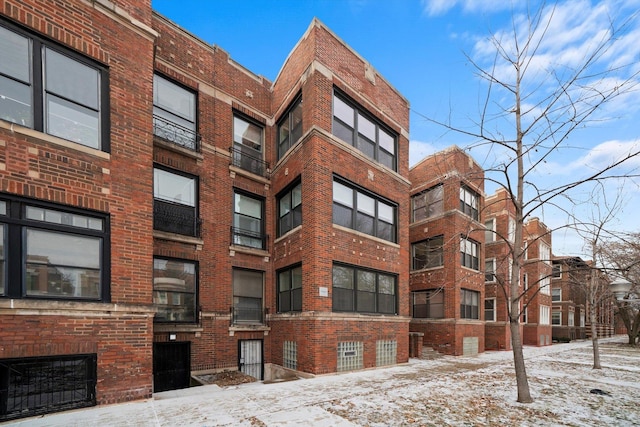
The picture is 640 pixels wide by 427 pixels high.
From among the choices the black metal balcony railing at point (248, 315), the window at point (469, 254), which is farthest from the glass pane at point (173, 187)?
the window at point (469, 254)

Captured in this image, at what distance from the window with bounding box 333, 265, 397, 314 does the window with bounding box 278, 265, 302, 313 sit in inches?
52.2

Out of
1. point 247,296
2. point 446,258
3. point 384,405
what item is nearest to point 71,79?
point 247,296

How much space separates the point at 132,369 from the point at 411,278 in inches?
622

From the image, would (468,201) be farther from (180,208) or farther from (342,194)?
(180,208)

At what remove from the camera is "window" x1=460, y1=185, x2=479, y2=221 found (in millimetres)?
19634

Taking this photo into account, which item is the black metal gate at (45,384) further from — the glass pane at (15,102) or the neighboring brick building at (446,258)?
the neighboring brick building at (446,258)

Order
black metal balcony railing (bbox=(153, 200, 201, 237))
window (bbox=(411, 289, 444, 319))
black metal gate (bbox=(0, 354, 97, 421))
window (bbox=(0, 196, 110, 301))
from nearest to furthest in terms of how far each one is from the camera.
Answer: black metal gate (bbox=(0, 354, 97, 421)) → window (bbox=(0, 196, 110, 301)) → black metal balcony railing (bbox=(153, 200, 201, 237)) → window (bbox=(411, 289, 444, 319))

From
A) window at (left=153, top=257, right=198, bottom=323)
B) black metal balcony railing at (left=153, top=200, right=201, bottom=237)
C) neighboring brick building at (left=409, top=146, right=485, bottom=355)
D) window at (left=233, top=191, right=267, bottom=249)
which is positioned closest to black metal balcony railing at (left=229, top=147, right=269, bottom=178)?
window at (left=233, top=191, right=267, bottom=249)

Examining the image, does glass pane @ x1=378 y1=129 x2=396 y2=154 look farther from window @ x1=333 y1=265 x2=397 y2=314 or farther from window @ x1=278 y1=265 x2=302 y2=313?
window @ x1=278 y1=265 x2=302 y2=313

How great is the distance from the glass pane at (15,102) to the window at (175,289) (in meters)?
5.28

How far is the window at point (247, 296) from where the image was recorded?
41.5ft

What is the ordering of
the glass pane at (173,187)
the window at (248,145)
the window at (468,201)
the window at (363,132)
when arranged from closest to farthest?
the glass pane at (173,187) < the window at (363,132) < the window at (248,145) < the window at (468,201)

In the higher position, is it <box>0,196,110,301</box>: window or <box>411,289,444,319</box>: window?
<box>0,196,110,301</box>: window

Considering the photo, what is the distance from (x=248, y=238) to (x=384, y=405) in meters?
8.04
